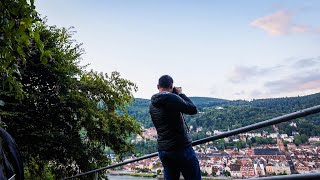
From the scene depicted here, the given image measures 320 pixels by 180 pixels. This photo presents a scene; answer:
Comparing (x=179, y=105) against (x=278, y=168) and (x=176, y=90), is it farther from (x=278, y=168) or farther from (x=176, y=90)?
(x=278, y=168)

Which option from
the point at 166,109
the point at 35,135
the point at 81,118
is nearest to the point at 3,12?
the point at 166,109

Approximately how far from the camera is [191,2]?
15977mm

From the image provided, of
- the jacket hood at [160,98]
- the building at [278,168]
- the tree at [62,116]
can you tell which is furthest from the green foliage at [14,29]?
the tree at [62,116]

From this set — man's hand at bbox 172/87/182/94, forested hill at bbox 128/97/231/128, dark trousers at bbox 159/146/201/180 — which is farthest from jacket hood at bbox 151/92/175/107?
forested hill at bbox 128/97/231/128

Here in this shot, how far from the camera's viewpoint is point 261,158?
244cm

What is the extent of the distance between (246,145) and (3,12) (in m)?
2.07

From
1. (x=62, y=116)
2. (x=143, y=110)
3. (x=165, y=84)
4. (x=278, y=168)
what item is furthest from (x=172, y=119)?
(x=143, y=110)

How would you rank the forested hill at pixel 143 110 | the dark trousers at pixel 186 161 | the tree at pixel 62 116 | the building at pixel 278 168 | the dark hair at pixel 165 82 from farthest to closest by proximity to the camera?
the forested hill at pixel 143 110 → the tree at pixel 62 116 → the dark hair at pixel 165 82 → the dark trousers at pixel 186 161 → the building at pixel 278 168

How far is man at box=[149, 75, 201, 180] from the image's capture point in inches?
122

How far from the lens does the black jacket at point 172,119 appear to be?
3109 millimetres

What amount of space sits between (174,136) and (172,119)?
0.56ft

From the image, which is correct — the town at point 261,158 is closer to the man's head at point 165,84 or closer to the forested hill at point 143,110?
the man's head at point 165,84

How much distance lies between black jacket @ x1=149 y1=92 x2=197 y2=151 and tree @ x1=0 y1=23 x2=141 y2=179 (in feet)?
32.0

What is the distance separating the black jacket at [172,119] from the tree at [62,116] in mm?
9764
